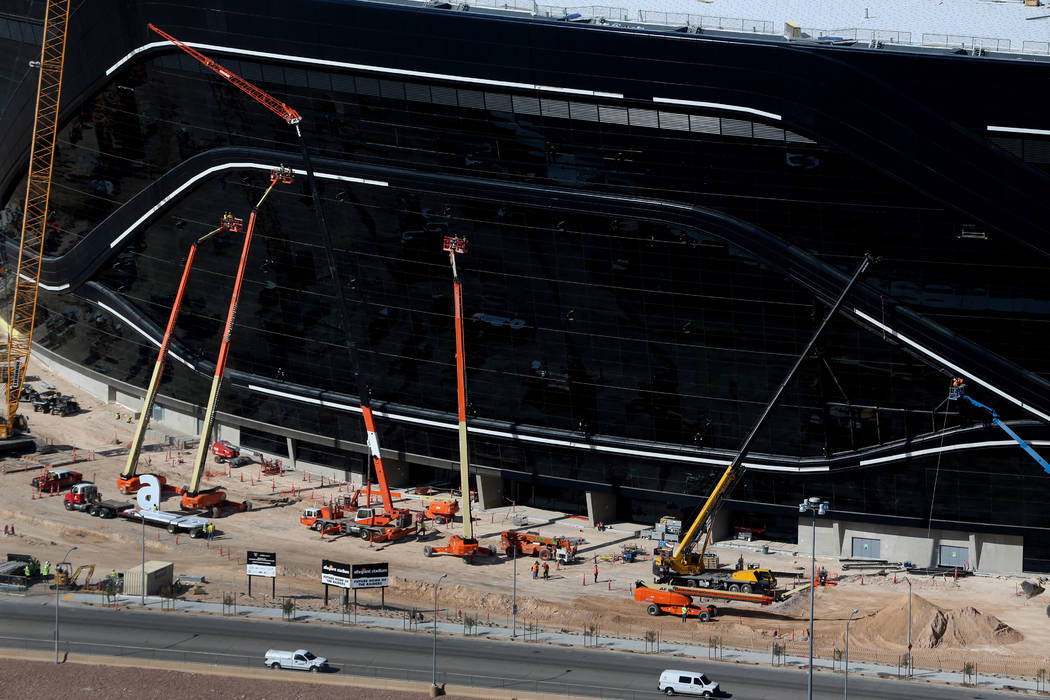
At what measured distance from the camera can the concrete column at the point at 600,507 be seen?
101938 mm

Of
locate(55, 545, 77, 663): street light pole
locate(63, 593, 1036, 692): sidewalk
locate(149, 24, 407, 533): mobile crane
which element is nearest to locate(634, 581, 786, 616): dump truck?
locate(63, 593, 1036, 692): sidewalk

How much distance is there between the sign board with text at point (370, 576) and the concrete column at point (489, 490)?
773 inches

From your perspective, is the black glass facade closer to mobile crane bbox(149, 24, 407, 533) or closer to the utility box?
mobile crane bbox(149, 24, 407, 533)

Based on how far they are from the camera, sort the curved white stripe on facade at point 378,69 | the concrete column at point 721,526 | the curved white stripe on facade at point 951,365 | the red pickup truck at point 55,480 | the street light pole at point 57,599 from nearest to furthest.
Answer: the street light pole at point 57,599
the curved white stripe on facade at point 951,365
the curved white stripe on facade at point 378,69
the concrete column at point 721,526
the red pickup truck at point 55,480

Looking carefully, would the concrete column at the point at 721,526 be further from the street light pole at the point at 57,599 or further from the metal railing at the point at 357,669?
the street light pole at the point at 57,599

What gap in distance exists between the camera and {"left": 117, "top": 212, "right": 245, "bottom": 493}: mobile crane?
105812mm

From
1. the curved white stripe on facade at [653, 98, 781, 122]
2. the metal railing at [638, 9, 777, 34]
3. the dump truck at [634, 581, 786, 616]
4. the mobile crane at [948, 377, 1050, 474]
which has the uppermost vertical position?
the metal railing at [638, 9, 777, 34]

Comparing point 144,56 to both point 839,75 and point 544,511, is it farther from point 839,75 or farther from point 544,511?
point 839,75

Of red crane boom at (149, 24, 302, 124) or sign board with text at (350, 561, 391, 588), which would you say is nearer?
sign board with text at (350, 561, 391, 588)

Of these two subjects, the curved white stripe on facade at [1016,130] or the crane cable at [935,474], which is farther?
the crane cable at [935,474]

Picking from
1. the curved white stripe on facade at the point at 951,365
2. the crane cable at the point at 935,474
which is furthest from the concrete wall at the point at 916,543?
the curved white stripe on facade at the point at 951,365

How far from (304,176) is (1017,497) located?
46513 millimetres

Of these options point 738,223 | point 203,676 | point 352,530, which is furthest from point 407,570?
point 738,223

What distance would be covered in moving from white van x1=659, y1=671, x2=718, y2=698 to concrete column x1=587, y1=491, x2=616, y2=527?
2935 centimetres
